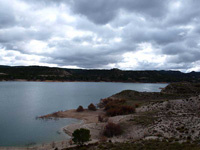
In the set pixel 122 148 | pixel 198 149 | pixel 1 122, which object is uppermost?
pixel 198 149

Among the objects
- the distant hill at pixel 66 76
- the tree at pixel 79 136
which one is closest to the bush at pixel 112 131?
the tree at pixel 79 136

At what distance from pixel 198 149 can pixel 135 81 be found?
166m

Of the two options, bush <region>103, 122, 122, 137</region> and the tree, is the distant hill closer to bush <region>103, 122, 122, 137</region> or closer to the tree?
bush <region>103, 122, 122, 137</region>

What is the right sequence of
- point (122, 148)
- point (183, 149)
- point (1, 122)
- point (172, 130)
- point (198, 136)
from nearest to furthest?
point (183, 149) < point (122, 148) < point (198, 136) < point (172, 130) < point (1, 122)

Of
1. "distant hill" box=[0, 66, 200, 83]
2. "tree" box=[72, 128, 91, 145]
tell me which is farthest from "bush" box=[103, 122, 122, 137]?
"distant hill" box=[0, 66, 200, 83]

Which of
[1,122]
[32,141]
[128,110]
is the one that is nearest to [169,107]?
[128,110]

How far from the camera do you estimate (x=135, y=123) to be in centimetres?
2066

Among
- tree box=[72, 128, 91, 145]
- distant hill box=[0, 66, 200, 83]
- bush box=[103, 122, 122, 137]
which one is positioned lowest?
bush box=[103, 122, 122, 137]

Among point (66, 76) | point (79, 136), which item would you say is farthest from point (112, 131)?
point (66, 76)

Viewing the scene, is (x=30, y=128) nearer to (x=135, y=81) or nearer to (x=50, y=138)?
(x=50, y=138)

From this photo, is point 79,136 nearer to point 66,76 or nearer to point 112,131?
point 112,131

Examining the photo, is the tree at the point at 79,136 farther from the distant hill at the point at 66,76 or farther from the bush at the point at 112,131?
the distant hill at the point at 66,76

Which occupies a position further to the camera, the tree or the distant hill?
the distant hill

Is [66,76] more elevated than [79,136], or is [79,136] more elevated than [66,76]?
[66,76]
